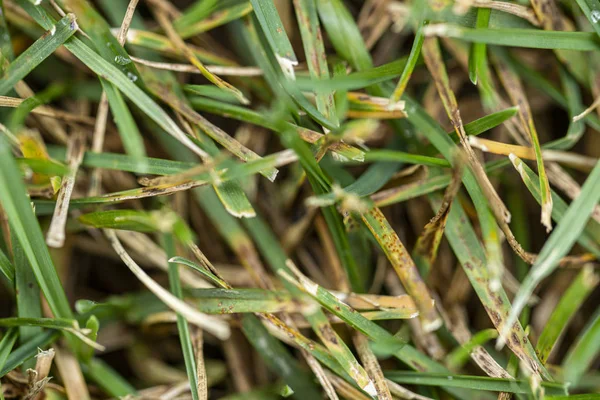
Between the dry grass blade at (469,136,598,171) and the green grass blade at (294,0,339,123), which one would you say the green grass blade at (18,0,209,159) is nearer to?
the green grass blade at (294,0,339,123)

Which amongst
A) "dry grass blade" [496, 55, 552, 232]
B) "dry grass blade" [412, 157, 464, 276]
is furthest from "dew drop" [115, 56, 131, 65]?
"dry grass blade" [496, 55, 552, 232]

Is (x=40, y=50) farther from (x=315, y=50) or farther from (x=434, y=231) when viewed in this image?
(x=434, y=231)

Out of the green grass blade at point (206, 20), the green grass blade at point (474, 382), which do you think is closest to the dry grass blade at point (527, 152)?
the green grass blade at point (474, 382)

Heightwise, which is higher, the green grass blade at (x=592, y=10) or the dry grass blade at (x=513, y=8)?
the dry grass blade at (x=513, y=8)

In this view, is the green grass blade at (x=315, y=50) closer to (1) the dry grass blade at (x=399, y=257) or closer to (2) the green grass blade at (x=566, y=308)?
(1) the dry grass blade at (x=399, y=257)

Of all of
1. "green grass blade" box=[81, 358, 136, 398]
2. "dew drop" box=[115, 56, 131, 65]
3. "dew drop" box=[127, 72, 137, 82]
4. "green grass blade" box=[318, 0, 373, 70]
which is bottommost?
"green grass blade" box=[81, 358, 136, 398]

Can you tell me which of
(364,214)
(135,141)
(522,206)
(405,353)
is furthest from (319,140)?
(522,206)

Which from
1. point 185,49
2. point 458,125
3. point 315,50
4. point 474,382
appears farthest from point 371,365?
point 185,49

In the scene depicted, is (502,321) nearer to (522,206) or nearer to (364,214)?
(364,214)
